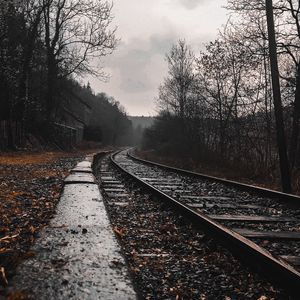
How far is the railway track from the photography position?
A: 10.2 ft

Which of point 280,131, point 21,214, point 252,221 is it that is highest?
point 280,131

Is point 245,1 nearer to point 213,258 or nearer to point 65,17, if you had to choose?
point 213,258

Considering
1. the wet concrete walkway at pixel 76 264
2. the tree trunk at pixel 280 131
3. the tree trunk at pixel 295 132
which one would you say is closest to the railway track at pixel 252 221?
the wet concrete walkway at pixel 76 264

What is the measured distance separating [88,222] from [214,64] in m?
16.9

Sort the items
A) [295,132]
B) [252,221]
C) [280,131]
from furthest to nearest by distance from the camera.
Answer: [295,132] → [280,131] → [252,221]

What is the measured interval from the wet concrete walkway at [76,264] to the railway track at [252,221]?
3.74 ft

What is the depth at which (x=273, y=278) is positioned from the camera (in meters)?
2.93

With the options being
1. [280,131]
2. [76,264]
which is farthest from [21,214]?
[280,131]

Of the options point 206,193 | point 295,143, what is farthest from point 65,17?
point 206,193

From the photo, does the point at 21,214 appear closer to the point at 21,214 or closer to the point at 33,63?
the point at 21,214

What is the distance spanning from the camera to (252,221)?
210 inches

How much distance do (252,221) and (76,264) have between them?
314 centimetres

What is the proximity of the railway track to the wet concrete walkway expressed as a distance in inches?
44.9

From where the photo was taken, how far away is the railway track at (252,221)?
3.10 m
